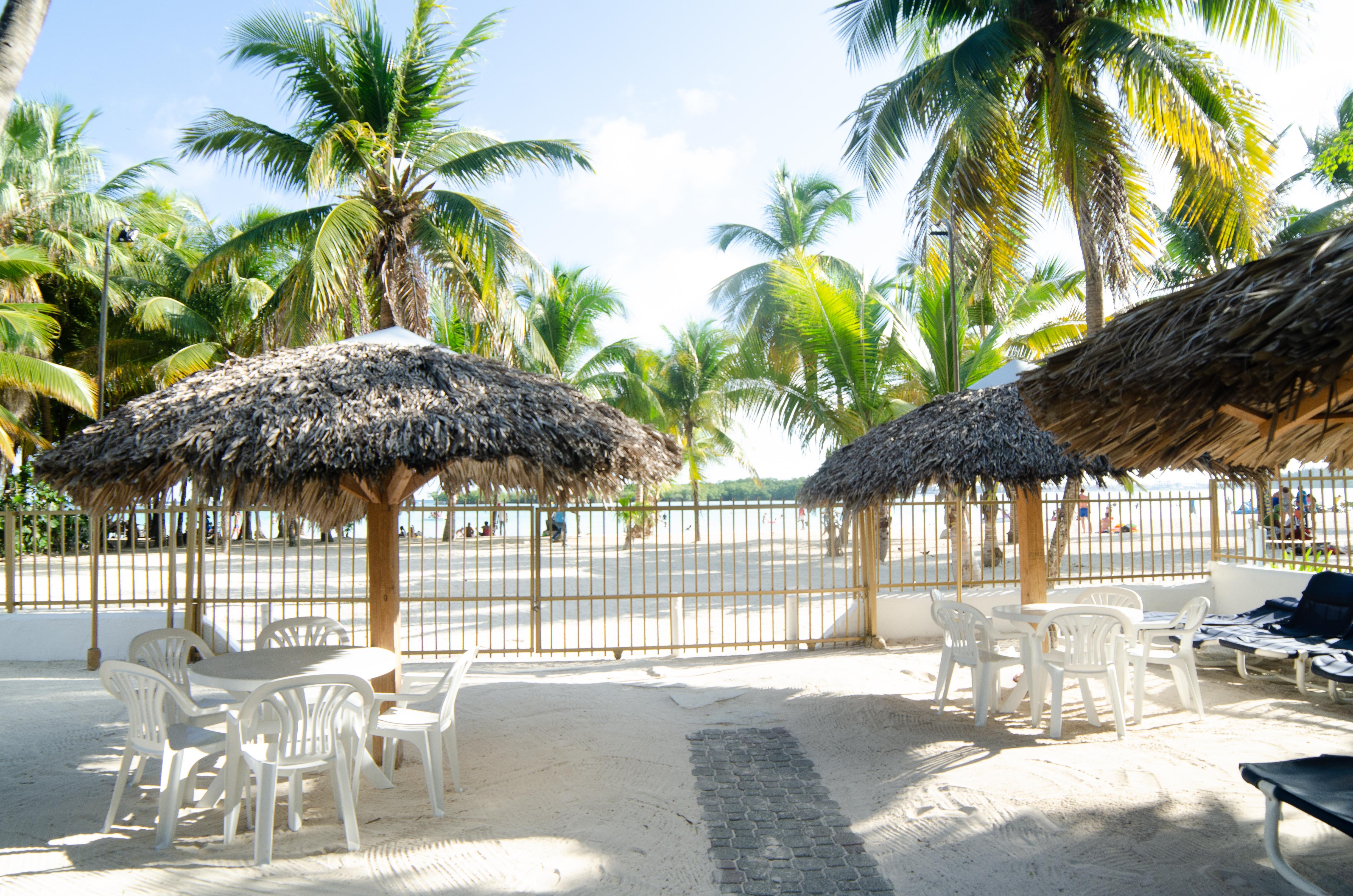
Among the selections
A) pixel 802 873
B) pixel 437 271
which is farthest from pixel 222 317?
pixel 802 873

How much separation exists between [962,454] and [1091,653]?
185cm

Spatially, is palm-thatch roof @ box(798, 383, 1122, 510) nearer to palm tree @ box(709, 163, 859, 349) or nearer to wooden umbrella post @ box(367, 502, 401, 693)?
wooden umbrella post @ box(367, 502, 401, 693)

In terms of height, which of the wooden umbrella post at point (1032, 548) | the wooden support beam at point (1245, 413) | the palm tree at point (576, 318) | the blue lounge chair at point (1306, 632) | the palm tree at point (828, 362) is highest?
the palm tree at point (576, 318)

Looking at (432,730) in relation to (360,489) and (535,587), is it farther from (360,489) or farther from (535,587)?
(535,587)

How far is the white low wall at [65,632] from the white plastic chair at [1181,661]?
9054 millimetres

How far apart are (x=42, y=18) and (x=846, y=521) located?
7.48 m

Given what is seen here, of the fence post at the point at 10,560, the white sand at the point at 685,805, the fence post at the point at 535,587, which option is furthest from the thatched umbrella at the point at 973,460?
the fence post at the point at 10,560

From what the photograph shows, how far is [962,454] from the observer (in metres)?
6.84

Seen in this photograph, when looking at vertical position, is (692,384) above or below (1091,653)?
above

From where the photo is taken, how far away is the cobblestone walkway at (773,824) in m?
3.78

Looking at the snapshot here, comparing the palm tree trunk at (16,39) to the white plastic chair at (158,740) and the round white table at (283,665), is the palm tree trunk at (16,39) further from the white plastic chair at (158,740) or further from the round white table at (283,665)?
the round white table at (283,665)

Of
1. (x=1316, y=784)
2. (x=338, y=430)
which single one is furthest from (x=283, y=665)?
(x=1316, y=784)

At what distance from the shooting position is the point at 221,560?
72.5 ft

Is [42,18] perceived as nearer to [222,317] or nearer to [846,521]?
[846,521]
